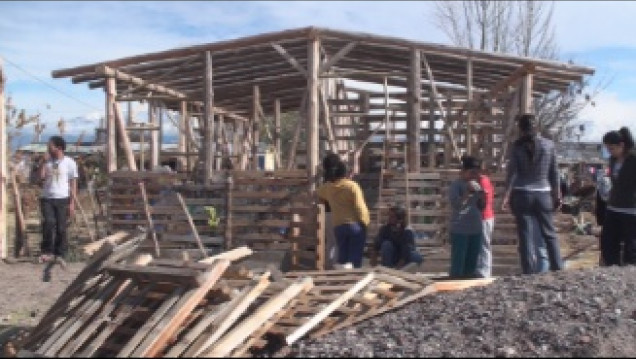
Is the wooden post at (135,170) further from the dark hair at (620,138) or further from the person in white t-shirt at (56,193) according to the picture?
the dark hair at (620,138)

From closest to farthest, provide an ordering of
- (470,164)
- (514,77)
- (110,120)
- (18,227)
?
(470,164), (514,77), (18,227), (110,120)

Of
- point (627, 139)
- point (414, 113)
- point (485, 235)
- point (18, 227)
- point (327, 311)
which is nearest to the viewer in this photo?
point (327, 311)

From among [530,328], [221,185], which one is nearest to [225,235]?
[221,185]

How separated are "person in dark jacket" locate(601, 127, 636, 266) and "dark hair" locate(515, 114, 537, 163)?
0.69m

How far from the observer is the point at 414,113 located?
12023mm

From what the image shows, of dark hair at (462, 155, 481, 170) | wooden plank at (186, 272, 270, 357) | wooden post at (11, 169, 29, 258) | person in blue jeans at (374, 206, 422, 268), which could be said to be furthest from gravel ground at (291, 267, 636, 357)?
wooden post at (11, 169, 29, 258)

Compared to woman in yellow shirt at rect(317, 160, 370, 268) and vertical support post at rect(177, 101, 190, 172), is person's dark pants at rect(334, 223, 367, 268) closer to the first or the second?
woman in yellow shirt at rect(317, 160, 370, 268)

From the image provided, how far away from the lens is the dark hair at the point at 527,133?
712cm

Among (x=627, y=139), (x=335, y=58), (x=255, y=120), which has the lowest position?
(x=627, y=139)

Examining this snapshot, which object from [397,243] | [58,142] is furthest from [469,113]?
[58,142]

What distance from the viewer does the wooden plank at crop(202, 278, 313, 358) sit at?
16.1ft

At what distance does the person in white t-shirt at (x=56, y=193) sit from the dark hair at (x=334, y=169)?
4.38m

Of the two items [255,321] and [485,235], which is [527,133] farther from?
[255,321]

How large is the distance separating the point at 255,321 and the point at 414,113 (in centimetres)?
733
